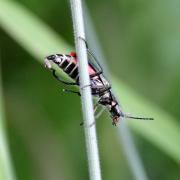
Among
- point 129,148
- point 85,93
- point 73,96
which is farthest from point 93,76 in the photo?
point 73,96

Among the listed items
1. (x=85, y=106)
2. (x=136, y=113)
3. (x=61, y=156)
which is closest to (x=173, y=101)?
(x=136, y=113)

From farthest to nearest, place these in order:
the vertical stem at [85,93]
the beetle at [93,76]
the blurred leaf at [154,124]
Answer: the blurred leaf at [154,124] < the beetle at [93,76] < the vertical stem at [85,93]

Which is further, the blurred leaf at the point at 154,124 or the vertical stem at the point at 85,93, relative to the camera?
the blurred leaf at the point at 154,124

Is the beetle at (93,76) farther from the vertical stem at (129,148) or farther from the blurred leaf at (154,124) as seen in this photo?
the blurred leaf at (154,124)

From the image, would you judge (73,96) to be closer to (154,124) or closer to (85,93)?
(154,124)

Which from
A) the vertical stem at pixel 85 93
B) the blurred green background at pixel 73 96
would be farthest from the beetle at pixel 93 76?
the blurred green background at pixel 73 96

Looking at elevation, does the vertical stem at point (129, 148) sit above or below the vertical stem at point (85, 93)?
below
